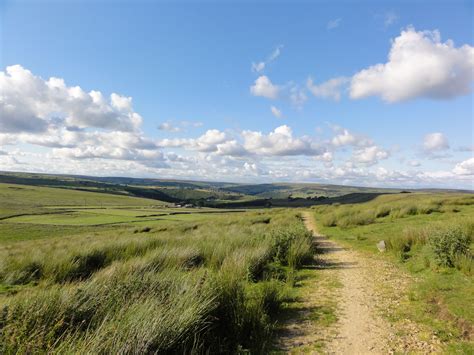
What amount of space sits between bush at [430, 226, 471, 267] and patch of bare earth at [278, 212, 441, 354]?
1137 millimetres

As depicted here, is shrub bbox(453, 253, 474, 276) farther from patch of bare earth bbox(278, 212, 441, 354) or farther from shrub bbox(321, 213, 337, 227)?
shrub bbox(321, 213, 337, 227)

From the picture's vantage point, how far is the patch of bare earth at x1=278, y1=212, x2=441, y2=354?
4.78m

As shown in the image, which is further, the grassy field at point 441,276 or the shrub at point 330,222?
the shrub at point 330,222

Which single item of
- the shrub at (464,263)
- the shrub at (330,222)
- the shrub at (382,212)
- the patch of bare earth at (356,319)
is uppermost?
the shrub at (464,263)

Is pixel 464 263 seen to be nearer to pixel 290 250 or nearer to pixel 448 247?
pixel 448 247

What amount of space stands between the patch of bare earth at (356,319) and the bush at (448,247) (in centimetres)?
114

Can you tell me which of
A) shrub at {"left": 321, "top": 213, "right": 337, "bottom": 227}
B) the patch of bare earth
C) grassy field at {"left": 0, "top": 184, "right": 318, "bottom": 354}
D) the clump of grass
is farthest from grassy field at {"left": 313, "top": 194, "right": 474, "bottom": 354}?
shrub at {"left": 321, "top": 213, "right": 337, "bottom": 227}

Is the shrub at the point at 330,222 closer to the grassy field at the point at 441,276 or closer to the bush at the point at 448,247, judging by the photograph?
the grassy field at the point at 441,276

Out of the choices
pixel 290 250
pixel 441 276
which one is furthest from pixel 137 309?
pixel 441 276

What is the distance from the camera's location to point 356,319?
5793 mm

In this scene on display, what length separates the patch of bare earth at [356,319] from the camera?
478 cm

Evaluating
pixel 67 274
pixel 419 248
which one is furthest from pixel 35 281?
pixel 419 248

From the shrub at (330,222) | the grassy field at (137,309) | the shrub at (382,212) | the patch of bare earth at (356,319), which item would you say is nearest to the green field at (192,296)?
the grassy field at (137,309)

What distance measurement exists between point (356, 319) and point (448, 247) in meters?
4.79
